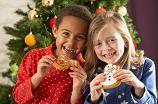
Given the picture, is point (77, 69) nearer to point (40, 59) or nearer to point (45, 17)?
point (40, 59)

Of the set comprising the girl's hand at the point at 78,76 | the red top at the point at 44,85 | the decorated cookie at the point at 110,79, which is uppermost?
the decorated cookie at the point at 110,79

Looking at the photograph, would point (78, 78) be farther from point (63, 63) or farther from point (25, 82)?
point (25, 82)

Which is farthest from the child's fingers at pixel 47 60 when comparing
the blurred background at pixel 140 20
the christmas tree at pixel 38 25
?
the blurred background at pixel 140 20

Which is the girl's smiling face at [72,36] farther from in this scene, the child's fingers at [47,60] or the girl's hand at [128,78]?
the girl's hand at [128,78]

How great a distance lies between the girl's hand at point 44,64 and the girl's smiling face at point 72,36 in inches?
3.2

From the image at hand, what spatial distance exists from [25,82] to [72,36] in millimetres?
328

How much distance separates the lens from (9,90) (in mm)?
2426

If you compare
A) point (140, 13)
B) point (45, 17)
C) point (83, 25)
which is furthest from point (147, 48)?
point (83, 25)

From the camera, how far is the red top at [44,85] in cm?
172

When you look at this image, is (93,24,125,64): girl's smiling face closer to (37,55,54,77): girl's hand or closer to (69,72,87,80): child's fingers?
(69,72,87,80): child's fingers

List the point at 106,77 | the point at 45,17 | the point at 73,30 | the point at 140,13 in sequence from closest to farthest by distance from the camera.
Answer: the point at 106,77
the point at 73,30
the point at 45,17
the point at 140,13

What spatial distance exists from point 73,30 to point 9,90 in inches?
38.9

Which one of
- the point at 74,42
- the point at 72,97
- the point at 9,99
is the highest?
the point at 74,42

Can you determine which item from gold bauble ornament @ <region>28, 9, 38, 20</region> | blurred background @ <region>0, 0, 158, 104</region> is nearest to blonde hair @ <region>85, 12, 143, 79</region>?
gold bauble ornament @ <region>28, 9, 38, 20</region>
